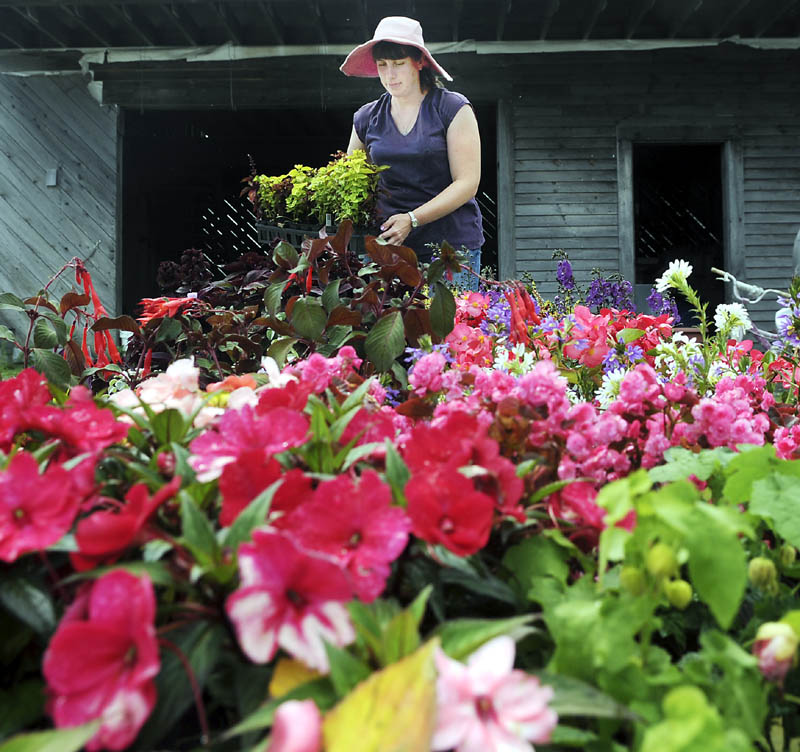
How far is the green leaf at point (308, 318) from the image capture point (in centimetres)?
123

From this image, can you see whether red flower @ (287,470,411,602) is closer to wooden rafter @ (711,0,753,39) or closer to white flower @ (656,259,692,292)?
white flower @ (656,259,692,292)

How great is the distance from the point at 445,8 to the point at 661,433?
20.4 ft

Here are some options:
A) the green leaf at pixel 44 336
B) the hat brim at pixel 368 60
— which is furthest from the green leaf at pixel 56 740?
the hat brim at pixel 368 60

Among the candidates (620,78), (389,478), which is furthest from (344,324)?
(620,78)

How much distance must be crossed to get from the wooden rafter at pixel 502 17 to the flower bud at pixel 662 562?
20.2 feet

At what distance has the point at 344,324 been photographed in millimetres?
1306

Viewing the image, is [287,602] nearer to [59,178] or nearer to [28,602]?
[28,602]

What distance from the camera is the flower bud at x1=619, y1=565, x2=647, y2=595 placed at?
1.68ft

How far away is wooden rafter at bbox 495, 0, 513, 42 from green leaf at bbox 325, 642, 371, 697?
20.4 feet

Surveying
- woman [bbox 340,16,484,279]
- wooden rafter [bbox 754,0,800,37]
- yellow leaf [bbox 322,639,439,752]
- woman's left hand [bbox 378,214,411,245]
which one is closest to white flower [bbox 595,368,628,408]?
yellow leaf [bbox 322,639,439,752]

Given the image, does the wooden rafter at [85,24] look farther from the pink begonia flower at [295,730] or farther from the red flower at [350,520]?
the pink begonia flower at [295,730]

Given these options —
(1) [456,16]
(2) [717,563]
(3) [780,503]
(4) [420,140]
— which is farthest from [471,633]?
(1) [456,16]

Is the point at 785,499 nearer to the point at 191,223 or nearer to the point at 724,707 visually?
the point at 724,707

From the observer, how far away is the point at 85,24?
6379mm
